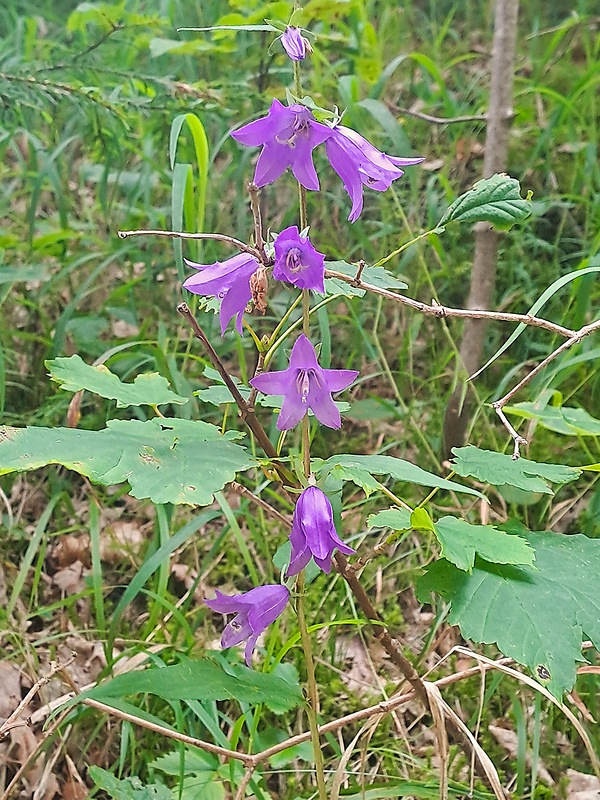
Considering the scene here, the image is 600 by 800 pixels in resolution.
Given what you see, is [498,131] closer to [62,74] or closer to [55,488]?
[55,488]

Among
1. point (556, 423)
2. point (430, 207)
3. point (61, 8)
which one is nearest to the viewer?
point (556, 423)

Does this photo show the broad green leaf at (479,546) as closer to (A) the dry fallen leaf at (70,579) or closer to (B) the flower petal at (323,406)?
(B) the flower petal at (323,406)

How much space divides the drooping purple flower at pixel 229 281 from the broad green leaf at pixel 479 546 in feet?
1.18

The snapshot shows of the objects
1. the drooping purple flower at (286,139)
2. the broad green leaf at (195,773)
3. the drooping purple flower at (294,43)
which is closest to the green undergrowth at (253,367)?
the broad green leaf at (195,773)

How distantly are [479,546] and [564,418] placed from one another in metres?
0.48

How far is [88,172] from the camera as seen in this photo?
8.27ft

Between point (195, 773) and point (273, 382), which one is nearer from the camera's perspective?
point (273, 382)

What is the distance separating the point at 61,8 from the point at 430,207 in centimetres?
270

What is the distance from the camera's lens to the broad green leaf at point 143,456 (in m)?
0.76

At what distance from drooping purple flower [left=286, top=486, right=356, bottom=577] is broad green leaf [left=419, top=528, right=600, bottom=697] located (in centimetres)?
18

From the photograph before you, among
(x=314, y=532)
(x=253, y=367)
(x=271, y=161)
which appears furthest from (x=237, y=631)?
(x=253, y=367)

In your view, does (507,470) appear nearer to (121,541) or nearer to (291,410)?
(291,410)

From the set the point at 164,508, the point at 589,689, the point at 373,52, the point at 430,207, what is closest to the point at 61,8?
the point at 373,52

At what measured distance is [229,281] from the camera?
2.74 feet
